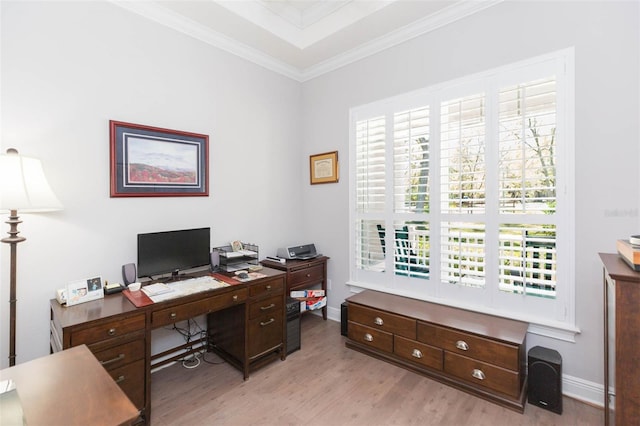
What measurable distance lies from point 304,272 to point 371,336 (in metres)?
0.95

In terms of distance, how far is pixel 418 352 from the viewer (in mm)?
2359

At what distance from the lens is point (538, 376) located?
1966 millimetres

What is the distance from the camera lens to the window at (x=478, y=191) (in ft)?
6.92

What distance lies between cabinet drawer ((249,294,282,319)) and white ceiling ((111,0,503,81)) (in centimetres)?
241

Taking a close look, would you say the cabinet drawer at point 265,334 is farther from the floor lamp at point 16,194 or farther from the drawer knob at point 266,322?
the floor lamp at point 16,194

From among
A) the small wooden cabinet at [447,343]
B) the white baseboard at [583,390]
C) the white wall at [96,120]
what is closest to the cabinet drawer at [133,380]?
the white wall at [96,120]

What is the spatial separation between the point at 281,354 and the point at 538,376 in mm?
1886

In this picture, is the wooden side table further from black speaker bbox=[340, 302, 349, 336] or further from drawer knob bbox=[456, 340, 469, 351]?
drawer knob bbox=[456, 340, 469, 351]

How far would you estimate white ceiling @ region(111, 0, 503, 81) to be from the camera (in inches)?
96.2

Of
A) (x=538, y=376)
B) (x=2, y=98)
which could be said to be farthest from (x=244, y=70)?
(x=538, y=376)

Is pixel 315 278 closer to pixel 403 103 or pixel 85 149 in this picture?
pixel 403 103

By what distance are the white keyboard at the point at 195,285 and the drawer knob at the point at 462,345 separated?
1.73m

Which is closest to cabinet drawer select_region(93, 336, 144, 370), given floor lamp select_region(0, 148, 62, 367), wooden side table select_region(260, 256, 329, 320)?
floor lamp select_region(0, 148, 62, 367)

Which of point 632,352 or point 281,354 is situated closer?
point 632,352
